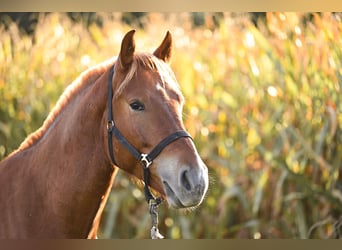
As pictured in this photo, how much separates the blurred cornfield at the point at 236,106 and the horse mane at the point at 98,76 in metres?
1.13

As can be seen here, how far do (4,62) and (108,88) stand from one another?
67.3 inches

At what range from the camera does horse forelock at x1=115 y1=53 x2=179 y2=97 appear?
2043 millimetres

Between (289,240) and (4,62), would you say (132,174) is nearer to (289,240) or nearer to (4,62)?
(289,240)

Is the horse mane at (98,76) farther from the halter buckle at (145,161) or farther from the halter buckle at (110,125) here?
the halter buckle at (145,161)

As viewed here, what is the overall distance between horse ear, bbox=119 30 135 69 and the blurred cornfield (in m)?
1.25

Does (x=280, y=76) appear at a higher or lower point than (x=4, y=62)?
lower

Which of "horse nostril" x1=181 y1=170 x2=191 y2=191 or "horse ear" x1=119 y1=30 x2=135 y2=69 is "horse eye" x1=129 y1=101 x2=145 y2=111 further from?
"horse nostril" x1=181 y1=170 x2=191 y2=191

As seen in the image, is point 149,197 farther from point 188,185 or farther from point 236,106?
point 236,106

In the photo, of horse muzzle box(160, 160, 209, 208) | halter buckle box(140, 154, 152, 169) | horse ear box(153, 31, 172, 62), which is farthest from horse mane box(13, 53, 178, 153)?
horse muzzle box(160, 160, 209, 208)

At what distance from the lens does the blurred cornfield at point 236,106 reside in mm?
3383

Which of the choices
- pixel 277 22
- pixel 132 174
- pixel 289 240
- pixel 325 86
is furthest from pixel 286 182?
pixel 132 174

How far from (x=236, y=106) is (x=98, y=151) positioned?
1653mm

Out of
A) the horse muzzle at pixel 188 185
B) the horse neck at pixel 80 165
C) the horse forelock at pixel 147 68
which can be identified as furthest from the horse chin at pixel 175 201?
the horse forelock at pixel 147 68

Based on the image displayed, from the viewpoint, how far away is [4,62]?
11.6 feet
